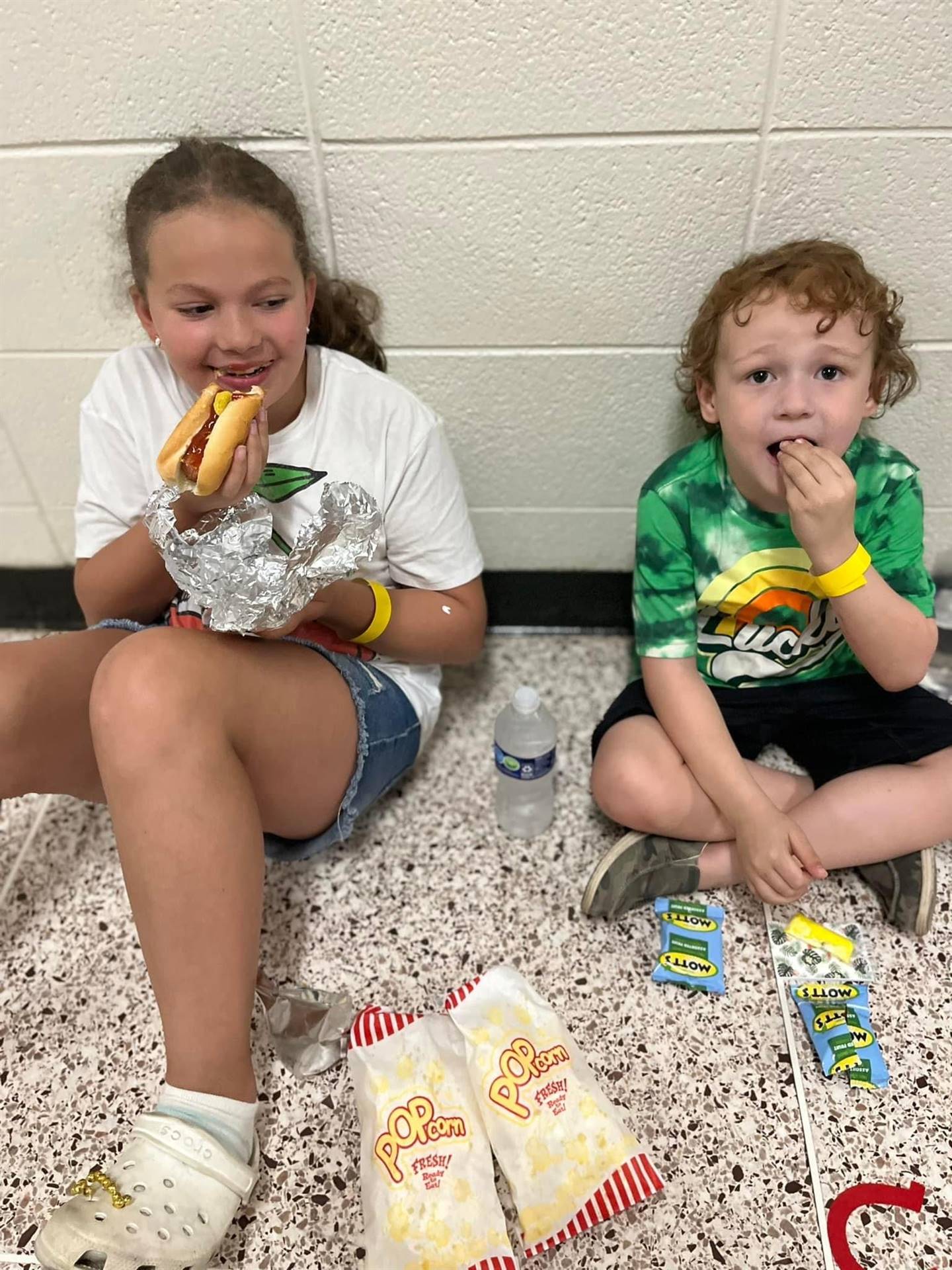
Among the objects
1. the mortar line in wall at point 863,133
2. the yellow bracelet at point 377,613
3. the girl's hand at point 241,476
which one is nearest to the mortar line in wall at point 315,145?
the girl's hand at point 241,476

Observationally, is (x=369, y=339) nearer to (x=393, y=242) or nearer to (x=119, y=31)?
(x=393, y=242)

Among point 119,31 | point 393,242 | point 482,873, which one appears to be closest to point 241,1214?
point 482,873

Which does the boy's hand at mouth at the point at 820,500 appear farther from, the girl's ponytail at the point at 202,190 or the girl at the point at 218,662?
the girl's ponytail at the point at 202,190

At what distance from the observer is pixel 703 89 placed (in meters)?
0.98

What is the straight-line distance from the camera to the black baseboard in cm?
151

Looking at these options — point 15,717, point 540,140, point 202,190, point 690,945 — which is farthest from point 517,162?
point 690,945

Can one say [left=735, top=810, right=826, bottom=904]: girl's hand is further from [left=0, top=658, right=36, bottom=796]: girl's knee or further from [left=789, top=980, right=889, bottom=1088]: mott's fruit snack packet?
[left=0, top=658, right=36, bottom=796]: girl's knee

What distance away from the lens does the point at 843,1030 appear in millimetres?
1029

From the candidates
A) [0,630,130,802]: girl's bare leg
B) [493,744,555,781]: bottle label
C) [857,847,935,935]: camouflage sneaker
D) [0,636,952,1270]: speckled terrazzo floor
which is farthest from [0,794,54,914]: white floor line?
[857,847,935,935]: camouflage sneaker

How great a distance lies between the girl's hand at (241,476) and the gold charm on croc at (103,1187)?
0.64 meters

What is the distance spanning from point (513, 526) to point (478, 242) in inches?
17.8

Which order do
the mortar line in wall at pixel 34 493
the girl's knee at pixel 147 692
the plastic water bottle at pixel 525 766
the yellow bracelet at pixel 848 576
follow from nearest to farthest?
the girl's knee at pixel 147 692 → the yellow bracelet at pixel 848 576 → the plastic water bottle at pixel 525 766 → the mortar line in wall at pixel 34 493

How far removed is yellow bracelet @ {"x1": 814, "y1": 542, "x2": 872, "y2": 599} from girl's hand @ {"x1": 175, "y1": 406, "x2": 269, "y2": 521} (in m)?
0.62

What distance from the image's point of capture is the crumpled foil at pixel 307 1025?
1042 millimetres
